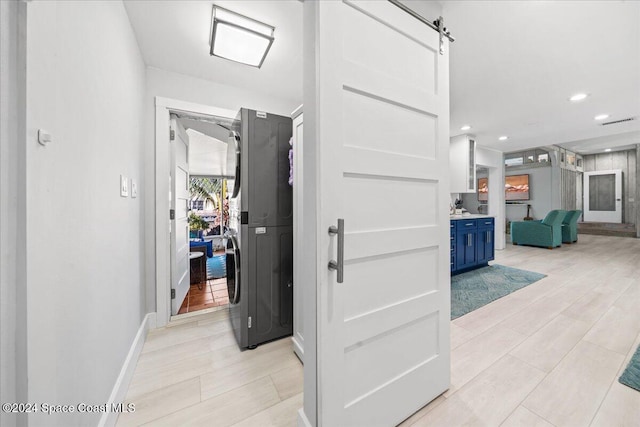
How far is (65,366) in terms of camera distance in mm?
803

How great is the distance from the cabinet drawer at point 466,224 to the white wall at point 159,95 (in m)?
3.69

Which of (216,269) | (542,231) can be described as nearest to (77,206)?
(216,269)

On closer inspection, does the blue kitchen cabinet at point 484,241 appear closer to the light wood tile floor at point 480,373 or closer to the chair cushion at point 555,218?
the light wood tile floor at point 480,373

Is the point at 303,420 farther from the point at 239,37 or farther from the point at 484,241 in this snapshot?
the point at 484,241

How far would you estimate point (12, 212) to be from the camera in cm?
59

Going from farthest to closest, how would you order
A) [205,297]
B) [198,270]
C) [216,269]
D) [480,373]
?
[216,269] → [198,270] → [205,297] → [480,373]

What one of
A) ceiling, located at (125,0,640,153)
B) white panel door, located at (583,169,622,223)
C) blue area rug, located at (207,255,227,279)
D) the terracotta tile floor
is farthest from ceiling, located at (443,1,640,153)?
white panel door, located at (583,169,622,223)

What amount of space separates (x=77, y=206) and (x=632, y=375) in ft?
10.8

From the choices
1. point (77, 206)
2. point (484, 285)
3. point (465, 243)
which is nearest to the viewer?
point (77, 206)

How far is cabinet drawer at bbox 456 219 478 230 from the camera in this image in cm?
389

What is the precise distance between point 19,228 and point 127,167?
1.24 metres

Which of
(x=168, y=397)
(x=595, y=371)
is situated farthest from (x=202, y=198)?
(x=595, y=371)

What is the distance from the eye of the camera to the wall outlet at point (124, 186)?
150 cm

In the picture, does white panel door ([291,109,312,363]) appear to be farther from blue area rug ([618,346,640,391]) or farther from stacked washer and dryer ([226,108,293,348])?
blue area rug ([618,346,640,391])
